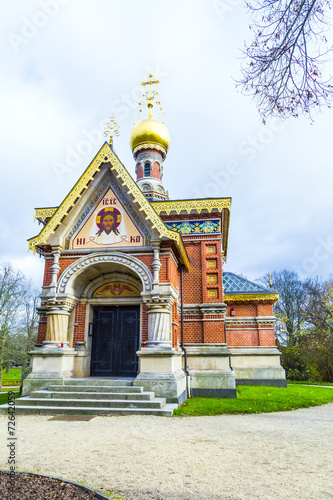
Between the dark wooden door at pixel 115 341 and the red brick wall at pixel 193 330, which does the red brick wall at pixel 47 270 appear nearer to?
the dark wooden door at pixel 115 341

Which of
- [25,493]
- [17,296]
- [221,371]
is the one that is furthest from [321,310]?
[25,493]

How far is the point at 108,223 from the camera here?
1145 centimetres

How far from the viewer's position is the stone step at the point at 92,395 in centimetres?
882

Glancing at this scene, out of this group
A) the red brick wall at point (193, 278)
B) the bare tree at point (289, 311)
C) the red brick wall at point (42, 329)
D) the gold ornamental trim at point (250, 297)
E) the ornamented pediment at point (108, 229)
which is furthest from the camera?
the bare tree at point (289, 311)

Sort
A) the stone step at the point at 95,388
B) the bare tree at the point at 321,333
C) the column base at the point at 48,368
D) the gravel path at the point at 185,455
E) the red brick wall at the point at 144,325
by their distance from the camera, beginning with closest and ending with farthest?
the gravel path at the point at 185,455 → the stone step at the point at 95,388 → the column base at the point at 48,368 → the red brick wall at the point at 144,325 → the bare tree at the point at 321,333

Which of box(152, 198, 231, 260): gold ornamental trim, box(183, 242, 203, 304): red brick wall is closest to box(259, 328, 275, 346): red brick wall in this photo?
box(183, 242, 203, 304): red brick wall

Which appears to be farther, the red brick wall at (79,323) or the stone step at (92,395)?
the red brick wall at (79,323)

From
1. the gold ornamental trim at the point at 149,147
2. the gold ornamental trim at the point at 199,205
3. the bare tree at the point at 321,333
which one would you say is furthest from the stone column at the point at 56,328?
the bare tree at the point at 321,333

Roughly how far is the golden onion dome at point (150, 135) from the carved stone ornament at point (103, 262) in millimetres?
10796

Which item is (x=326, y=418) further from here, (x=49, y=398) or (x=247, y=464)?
(x=49, y=398)

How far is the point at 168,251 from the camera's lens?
10719 mm

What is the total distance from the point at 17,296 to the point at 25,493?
2197 cm

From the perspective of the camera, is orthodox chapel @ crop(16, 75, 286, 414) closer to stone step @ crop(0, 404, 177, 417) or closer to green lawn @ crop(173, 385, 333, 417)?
stone step @ crop(0, 404, 177, 417)

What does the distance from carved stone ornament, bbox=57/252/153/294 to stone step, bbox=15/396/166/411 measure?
125 inches
